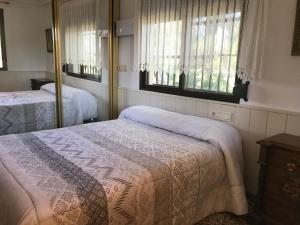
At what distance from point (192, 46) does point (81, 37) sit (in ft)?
4.55

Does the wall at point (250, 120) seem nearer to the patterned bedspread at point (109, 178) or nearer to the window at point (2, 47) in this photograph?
the patterned bedspread at point (109, 178)

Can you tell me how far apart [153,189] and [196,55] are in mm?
1414

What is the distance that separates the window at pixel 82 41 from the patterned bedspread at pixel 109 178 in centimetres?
105

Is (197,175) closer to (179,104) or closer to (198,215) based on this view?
(198,215)

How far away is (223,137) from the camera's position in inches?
77.3

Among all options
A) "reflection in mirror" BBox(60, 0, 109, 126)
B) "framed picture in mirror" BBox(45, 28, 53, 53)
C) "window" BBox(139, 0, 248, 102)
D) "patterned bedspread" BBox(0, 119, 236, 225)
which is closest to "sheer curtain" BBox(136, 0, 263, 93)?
"window" BBox(139, 0, 248, 102)

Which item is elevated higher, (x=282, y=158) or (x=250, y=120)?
(x=250, y=120)

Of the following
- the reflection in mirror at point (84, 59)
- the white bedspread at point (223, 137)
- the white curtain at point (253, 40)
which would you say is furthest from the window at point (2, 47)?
the white curtain at point (253, 40)

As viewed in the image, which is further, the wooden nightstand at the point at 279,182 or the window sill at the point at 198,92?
the window sill at the point at 198,92

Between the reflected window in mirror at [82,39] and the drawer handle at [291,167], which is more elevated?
the reflected window in mirror at [82,39]

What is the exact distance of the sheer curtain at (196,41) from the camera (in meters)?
2.07

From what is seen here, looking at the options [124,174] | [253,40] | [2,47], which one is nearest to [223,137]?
[253,40]

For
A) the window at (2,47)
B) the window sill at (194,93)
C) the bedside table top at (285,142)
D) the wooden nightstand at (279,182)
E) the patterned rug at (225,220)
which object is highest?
the window at (2,47)

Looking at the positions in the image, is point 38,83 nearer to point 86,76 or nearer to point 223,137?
point 86,76
